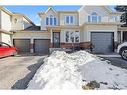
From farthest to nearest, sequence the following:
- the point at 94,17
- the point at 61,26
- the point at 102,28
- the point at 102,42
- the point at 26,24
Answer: the point at 26,24 → the point at 94,17 → the point at 61,26 → the point at 102,28 → the point at 102,42

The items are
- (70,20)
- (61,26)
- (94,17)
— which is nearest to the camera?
(61,26)

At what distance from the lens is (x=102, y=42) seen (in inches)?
829

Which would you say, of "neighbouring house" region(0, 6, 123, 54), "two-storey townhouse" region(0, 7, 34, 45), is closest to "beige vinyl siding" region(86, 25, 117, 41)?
"neighbouring house" region(0, 6, 123, 54)

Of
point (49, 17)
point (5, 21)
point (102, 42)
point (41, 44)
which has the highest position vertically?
point (49, 17)

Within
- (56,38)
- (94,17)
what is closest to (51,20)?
(56,38)

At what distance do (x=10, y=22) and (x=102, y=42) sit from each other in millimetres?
10145

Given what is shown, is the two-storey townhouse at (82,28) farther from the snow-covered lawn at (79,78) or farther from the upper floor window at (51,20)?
the snow-covered lawn at (79,78)

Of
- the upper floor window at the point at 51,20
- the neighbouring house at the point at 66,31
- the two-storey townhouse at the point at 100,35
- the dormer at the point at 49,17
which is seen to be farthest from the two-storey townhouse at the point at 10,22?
the two-storey townhouse at the point at 100,35

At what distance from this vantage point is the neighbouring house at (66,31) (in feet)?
69.4

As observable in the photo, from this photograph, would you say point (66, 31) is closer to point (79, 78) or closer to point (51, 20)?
point (51, 20)

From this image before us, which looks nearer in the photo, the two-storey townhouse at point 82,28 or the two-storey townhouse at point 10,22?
the two-storey townhouse at point 10,22

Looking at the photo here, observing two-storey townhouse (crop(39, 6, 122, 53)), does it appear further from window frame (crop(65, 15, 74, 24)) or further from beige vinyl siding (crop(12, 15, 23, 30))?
beige vinyl siding (crop(12, 15, 23, 30))
